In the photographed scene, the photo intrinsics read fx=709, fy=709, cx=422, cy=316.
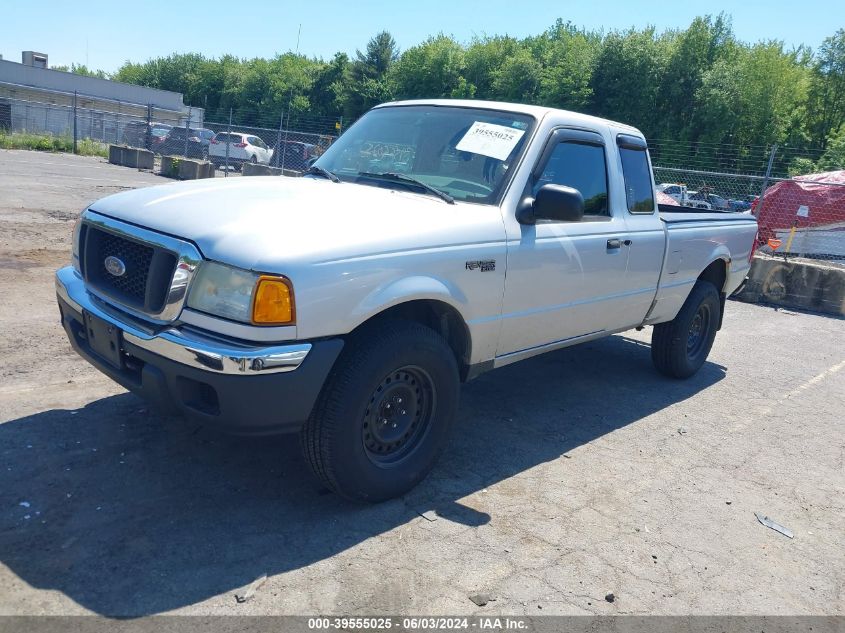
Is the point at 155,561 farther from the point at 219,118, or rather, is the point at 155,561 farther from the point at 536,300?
the point at 219,118

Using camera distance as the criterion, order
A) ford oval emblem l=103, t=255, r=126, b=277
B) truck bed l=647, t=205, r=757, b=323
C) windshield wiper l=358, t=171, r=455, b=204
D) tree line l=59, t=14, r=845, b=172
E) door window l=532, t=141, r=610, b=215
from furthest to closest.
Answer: tree line l=59, t=14, r=845, b=172 < truck bed l=647, t=205, r=757, b=323 < door window l=532, t=141, r=610, b=215 < windshield wiper l=358, t=171, r=455, b=204 < ford oval emblem l=103, t=255, r=126, b=277

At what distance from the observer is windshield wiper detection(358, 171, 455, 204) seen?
12.9 ft

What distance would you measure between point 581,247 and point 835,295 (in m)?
8.07

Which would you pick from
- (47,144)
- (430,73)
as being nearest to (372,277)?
(47,144)

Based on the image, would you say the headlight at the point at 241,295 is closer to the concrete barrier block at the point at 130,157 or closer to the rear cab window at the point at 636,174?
the rear cab window at the point at 636,174

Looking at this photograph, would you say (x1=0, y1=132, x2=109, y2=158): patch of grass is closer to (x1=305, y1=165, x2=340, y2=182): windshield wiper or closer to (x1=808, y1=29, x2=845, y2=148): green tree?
(x1=305, y1=165, x2=340, y2=182): windshield wiper

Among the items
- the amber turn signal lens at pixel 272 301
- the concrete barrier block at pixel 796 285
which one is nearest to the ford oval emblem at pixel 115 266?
the amber turn signal lens at pixel 272 301

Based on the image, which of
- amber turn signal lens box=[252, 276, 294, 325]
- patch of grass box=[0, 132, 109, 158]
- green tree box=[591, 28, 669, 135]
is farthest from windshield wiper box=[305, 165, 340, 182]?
green tree box=[591, 28, 669, 135]

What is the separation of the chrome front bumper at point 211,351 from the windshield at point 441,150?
1.56 meters

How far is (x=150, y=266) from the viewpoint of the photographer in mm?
3186

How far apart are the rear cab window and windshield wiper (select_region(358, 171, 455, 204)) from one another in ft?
5.70

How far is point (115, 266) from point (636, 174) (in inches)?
144

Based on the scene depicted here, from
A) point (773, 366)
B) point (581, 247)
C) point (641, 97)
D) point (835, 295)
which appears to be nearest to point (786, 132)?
point (641, 97)

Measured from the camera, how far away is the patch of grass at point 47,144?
90.9ft
